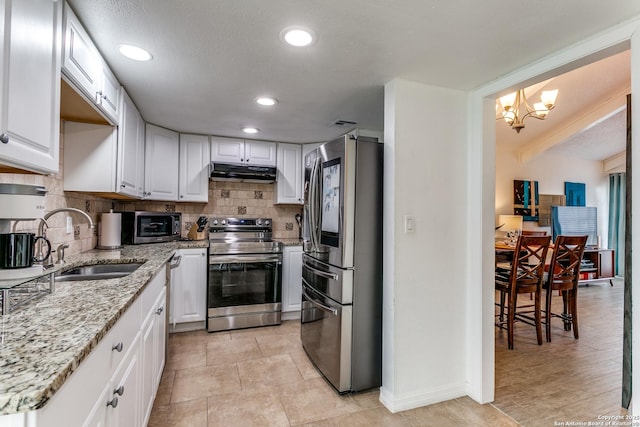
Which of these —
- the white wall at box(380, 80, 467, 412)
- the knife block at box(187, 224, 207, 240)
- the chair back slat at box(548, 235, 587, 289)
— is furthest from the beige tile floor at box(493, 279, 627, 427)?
the knife block at box(187, 224, 207, 240)

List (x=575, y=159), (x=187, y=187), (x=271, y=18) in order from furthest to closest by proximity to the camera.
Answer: (x=575, y=159) → (x=187, y=187) → (x=271, y=18)

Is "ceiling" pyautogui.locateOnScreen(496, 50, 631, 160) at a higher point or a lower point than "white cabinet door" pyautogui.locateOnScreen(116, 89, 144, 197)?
higher

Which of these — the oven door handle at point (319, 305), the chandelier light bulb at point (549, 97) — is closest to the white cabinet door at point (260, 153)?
the oven door handle at point (319, 305)

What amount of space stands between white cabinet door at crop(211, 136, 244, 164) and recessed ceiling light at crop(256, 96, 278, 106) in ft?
4.21

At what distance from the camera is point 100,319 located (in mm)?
979

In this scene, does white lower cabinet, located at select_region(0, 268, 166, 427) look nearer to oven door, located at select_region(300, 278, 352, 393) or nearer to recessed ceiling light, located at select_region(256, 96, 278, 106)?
oven door, located at select_region(300, 278, 352, 393)

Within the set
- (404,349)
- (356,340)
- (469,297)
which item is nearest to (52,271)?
(356,340)

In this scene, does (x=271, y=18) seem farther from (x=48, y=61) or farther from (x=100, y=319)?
(x=100, y=319)

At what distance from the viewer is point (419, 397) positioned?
2066 mm

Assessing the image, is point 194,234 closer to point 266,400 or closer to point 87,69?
point 266,400

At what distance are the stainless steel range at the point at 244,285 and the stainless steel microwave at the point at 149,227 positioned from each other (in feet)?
1.55

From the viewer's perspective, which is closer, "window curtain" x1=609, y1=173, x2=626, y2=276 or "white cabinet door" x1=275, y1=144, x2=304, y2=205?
"white cabinet door" x1=275, y1=144, x2=304, y2=205

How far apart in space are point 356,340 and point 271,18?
6.57 ft

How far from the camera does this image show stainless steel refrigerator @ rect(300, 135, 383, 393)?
2.15m
